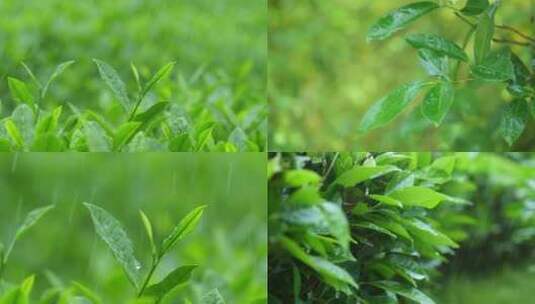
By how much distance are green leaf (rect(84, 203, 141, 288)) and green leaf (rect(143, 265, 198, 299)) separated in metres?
0.03

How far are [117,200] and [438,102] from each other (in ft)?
7.96

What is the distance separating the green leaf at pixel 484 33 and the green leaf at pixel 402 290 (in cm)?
46

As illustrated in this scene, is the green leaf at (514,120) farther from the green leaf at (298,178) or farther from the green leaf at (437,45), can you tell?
the green leaf at (298,178)

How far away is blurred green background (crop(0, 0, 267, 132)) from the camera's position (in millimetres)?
3438

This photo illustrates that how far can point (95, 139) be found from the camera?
1.83 meters

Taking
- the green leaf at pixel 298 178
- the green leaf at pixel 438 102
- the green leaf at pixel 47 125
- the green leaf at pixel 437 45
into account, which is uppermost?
the green leaf at pixel 437 45

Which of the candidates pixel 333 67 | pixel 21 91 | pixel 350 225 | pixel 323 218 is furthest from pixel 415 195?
pixel 333 67

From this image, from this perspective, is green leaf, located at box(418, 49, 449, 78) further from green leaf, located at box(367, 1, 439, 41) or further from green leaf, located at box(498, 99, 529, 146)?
green leaf, located at box(498, 99, 529, 146)

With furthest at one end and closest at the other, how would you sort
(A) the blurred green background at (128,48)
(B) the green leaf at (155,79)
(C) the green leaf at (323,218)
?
(A) the blurred green background at (128,48), (B) the green leaf at (155,79), (C) the green leaf at (323,218)

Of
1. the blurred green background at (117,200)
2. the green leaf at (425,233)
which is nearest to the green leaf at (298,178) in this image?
the green leaf at (425,233)

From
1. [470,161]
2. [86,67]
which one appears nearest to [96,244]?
[86,67]

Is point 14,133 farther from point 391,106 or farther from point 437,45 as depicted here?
point 437,45

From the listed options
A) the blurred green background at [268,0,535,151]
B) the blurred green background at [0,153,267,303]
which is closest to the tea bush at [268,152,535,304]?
the blurred green background at [0,153,267,303]

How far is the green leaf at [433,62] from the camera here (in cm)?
196
